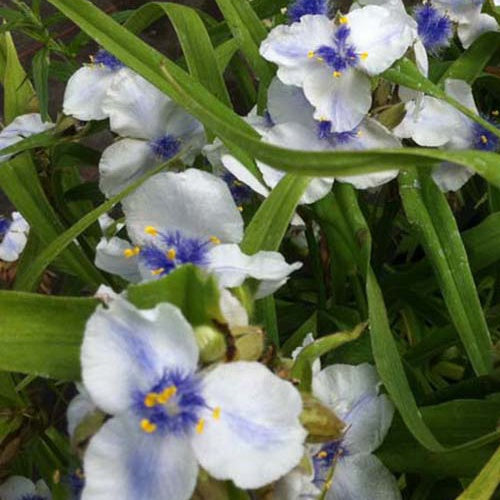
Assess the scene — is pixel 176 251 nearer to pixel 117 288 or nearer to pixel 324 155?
pixel 324 155

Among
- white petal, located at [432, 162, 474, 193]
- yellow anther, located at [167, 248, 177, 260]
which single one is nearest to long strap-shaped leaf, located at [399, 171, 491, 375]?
white petal, located at [432, 162, 474, 193]

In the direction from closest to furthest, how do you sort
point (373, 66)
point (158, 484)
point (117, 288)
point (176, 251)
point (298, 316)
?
point (158, 484), point (176, 251), point (373, 66), point (117, 288), point (298, 316)

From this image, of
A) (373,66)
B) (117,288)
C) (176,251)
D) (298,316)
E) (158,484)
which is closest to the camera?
(158,484)

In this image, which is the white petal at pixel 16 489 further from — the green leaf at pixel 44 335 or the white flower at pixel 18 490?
the green leaf at pixel 44 335

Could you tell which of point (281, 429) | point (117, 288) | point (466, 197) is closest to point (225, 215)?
point (281, 429)

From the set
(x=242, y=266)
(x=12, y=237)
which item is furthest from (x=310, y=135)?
(x=12, y=237)

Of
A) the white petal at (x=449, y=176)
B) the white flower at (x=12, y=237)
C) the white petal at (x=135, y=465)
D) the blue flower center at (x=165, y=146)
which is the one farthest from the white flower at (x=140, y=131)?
the white flower at (x=12, y=237)

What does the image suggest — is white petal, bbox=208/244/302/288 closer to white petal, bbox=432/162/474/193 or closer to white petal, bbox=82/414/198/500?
white petal, bbox=82/414/198/500
